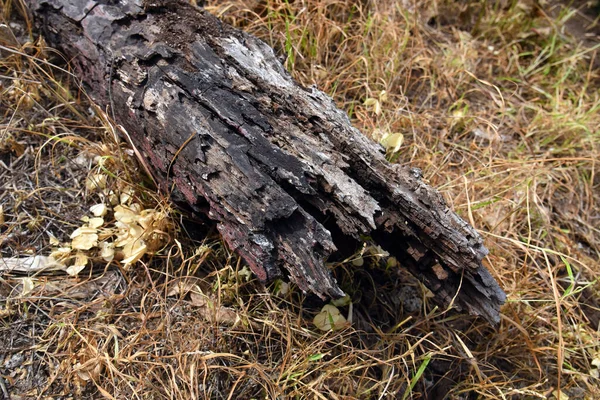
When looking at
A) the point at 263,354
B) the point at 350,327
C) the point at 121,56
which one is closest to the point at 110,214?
the point at 121,56

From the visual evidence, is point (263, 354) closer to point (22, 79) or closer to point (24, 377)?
point (24, 377)

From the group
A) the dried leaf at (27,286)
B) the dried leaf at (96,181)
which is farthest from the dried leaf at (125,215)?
the dried leaf at (27,286)

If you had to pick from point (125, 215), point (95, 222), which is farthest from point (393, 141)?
point (95, 222)

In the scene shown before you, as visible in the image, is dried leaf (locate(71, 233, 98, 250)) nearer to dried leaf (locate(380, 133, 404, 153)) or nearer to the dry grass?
the dry grass

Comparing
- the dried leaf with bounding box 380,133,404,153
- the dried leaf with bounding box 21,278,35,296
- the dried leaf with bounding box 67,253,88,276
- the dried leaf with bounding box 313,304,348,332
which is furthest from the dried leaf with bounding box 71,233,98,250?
the dried leaf with bounding box 380,133,404,153

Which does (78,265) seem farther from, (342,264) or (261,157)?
(342,264)

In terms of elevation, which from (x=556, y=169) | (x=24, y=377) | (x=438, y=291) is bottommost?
(x=24, y=377)
